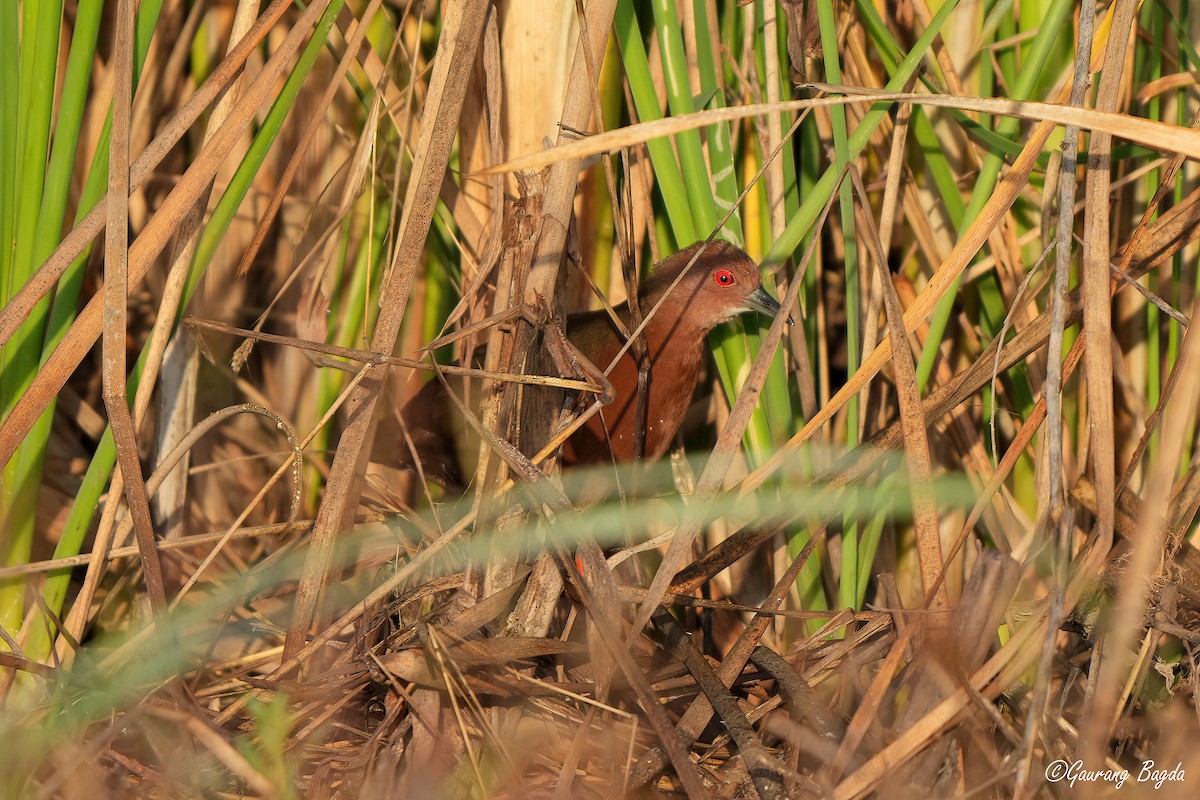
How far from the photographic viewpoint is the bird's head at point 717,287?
7.48 feet

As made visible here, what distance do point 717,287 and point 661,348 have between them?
0.75 ft

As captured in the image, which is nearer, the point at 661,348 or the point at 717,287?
the point at 717,287

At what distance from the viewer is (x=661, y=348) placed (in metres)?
2.47

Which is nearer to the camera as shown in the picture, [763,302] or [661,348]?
[763,302]

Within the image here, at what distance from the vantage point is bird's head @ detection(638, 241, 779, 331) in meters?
2.28

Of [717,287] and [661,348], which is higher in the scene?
[717,287]

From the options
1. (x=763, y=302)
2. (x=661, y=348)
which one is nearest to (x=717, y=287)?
(x=763, y=302)

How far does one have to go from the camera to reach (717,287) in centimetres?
234

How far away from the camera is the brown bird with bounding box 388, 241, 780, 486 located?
2.32 metres

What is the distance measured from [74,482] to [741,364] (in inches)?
64.3

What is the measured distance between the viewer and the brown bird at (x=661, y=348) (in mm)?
2320

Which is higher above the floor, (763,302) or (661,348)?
(763,302)

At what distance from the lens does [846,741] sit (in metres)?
1.44

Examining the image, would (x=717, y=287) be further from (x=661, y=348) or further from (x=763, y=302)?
(x=661, y=348)
